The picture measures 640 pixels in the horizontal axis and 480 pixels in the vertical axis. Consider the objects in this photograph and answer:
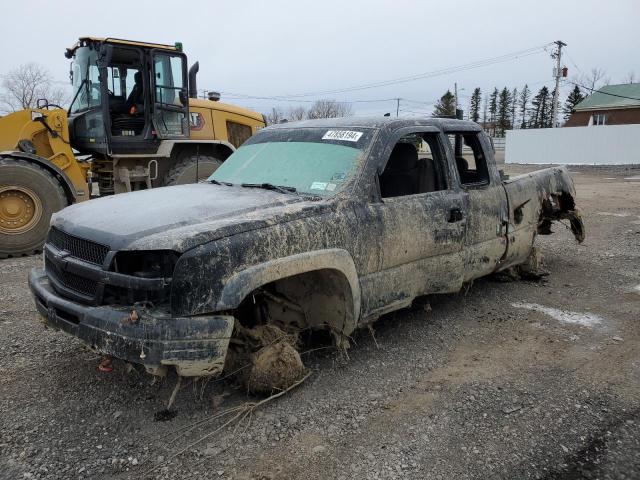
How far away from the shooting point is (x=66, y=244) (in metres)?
3.57

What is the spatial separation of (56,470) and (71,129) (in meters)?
7.27

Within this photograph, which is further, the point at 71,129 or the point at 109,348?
the point at 71,129

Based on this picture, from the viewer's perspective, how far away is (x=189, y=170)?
927 cm

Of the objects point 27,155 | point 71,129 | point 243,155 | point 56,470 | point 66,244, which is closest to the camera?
point 56,470

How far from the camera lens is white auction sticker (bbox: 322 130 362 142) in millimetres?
4234

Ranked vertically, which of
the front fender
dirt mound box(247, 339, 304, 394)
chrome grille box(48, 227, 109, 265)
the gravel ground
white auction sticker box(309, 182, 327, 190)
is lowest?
the gravel ground

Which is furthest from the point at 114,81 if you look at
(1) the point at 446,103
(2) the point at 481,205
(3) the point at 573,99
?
(3) the point at 573,99

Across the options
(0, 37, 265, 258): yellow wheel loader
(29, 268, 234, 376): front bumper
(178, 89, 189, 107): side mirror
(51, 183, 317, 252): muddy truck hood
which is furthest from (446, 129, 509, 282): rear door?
(178, 89, 189, 107): side mirror

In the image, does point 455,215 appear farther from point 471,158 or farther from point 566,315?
point 566,315

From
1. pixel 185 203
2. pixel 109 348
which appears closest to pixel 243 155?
pixel 185 203

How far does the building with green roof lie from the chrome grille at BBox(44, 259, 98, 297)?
51.3 m

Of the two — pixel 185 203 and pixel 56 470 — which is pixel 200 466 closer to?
pixel 56 470

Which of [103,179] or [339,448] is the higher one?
[103,179]

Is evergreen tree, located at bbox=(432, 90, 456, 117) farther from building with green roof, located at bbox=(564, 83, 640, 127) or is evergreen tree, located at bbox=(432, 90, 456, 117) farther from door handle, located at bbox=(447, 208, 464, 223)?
Answer: door handle, located at bbox=(447, 208, 464, 223)
